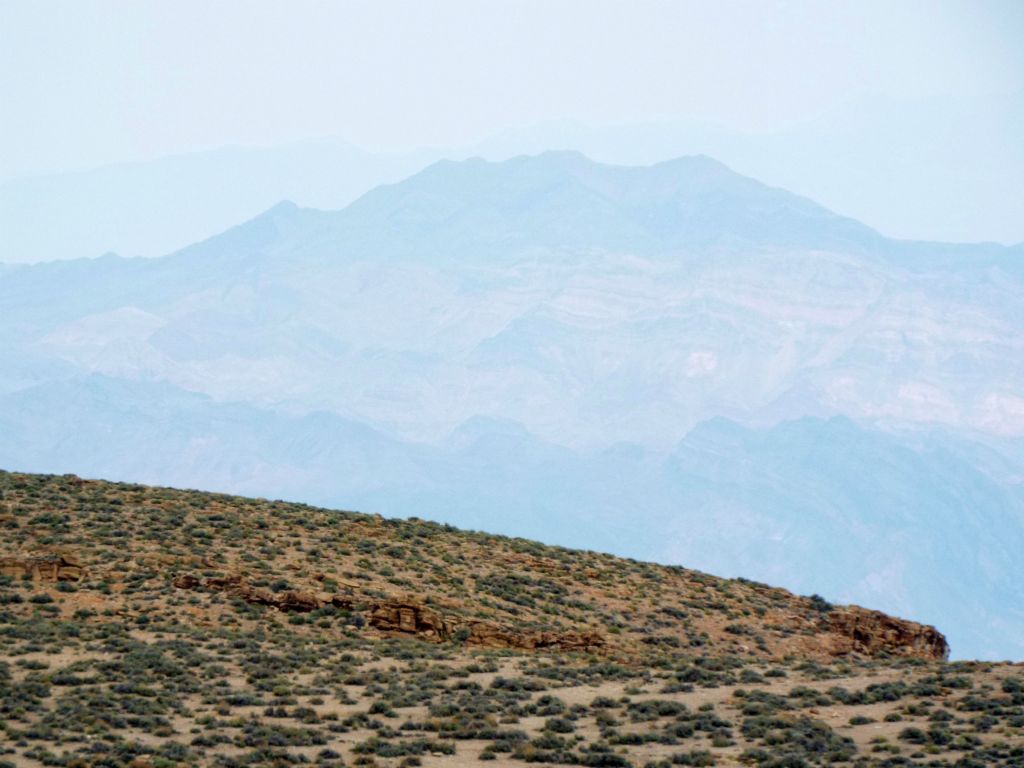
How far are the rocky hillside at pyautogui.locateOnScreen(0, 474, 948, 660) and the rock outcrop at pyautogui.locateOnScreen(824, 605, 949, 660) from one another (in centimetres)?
6

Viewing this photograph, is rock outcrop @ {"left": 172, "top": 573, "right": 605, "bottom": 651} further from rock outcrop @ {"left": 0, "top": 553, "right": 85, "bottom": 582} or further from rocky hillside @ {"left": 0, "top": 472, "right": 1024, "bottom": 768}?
rock outcrop @ {"left": 0, "top": 553, "right": 85, "bottom": 582}

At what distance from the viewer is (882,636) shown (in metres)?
55.5

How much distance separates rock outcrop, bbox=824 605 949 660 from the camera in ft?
180

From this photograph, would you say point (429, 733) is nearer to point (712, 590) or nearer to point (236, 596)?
point (236, 596)

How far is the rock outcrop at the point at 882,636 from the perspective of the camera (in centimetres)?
5472

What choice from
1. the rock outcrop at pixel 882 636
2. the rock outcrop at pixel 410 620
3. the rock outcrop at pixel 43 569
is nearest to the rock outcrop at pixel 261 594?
the rock outcrop at pixel 410 620

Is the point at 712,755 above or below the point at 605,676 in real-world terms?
below

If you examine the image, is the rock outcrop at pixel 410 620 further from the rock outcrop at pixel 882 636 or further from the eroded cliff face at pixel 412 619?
the rock outcrop at pixel 882 636

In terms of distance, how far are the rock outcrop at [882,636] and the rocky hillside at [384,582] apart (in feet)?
0.21

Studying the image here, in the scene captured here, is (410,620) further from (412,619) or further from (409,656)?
(409,656)

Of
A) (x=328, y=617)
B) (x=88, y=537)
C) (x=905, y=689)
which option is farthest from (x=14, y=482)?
(x=905, y=689)

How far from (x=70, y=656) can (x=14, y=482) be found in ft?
67.8

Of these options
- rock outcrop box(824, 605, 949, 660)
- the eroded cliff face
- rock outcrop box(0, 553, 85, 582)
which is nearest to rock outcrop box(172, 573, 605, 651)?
the eroded cliff face

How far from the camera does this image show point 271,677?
39.3 m
